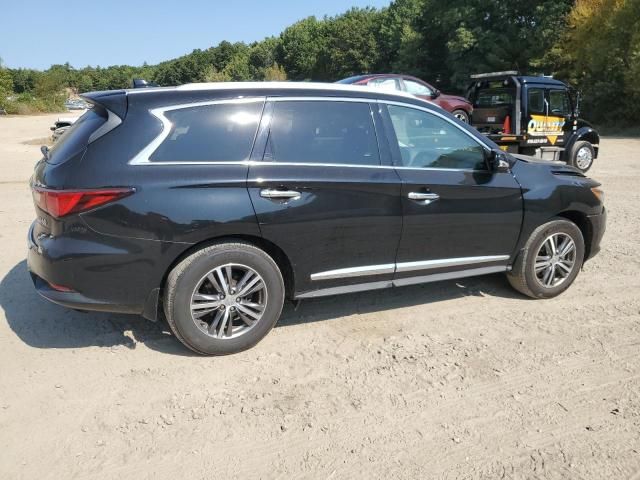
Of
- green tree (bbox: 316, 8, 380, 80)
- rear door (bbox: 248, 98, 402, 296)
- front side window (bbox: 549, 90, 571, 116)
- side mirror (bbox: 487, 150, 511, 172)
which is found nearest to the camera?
rear door (bbox: 248, 98, 402, 296)

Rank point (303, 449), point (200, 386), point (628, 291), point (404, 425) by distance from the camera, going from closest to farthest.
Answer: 1. point (303, 449)
2. point (404, 425)
3. point (200, 386)
4. point (628, 291)

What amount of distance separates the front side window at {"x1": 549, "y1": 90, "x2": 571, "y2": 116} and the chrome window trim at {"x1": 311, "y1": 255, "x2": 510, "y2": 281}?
8594 millimetres

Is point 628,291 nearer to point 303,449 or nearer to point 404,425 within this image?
point 404,425

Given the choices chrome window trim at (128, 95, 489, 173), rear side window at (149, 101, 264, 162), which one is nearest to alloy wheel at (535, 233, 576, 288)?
chrome window trim at (128, 95, 489, 173)

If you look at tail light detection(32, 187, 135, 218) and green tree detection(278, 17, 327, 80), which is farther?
green tree detection(278, 17, 327, 80)

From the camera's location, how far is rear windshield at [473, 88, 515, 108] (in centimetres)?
1173

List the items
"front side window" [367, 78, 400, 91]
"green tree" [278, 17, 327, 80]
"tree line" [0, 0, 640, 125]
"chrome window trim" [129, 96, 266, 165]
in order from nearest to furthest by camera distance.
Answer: "chrome window trim" [129, 96, 266, 165], "front side window" [367, 78, 400, 91], "tree line" [0, 0, 640, 125], "green tree" [278, 17, 327, 80]

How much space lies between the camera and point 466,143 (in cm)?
423

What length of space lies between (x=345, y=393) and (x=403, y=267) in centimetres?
119

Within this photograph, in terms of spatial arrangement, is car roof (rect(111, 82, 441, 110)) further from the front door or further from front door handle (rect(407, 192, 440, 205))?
front door handle (rect(407, 192, 440, 205))

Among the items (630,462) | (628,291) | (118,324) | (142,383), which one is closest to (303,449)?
(142,383)

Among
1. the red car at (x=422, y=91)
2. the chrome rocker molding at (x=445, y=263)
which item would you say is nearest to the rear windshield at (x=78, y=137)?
the chrome rocker molding at (x=445, y=263)

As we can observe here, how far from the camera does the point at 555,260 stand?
459 cm

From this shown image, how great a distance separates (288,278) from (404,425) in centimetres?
133
